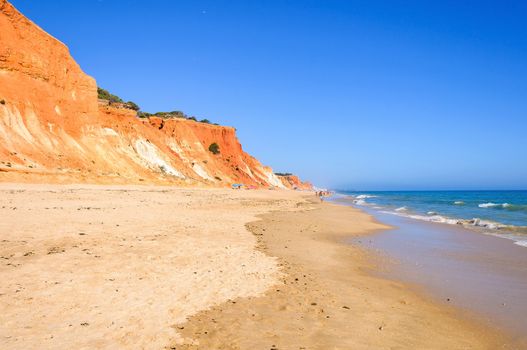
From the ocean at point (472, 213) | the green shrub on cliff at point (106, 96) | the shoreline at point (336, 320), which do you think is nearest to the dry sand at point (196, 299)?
the shoreline at point (336, 320)

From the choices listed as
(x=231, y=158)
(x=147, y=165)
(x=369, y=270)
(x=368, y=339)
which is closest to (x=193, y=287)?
(x=368, y=339)

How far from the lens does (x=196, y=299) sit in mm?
5570

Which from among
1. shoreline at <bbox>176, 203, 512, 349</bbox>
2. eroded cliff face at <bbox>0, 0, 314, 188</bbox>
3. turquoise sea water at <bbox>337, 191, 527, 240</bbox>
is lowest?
shoreline at <bbox>176, 203, 512, 349</bbox>

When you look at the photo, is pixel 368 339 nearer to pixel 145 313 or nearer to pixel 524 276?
pixel 145 313

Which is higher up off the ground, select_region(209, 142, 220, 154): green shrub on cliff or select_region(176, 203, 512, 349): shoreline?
select_region(209, 142, 220, 154): green shrub on cliff

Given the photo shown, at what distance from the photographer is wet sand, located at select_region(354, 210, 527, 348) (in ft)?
19.9

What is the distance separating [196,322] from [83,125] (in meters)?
40.9

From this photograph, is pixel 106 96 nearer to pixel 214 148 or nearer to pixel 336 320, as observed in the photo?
pixel 214 148

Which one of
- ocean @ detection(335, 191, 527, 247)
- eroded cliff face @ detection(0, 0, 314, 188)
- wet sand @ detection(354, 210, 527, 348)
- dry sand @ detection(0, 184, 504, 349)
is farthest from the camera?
eroded cliff face @ detection(0, 0, 314, 188)

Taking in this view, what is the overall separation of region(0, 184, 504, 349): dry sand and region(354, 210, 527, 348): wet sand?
2.08ft

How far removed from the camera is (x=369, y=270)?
870 centimetres

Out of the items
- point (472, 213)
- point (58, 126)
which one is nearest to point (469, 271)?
point (472, 213)

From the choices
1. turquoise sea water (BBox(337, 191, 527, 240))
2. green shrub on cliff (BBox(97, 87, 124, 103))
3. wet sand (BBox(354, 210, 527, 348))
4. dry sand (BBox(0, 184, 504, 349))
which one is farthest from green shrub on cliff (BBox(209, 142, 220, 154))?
dry sand (BBox(0, 184, 504, 349))

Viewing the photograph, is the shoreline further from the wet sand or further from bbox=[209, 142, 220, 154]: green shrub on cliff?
bbox=[209, 142, 220, 154]: green shrub on cliff
